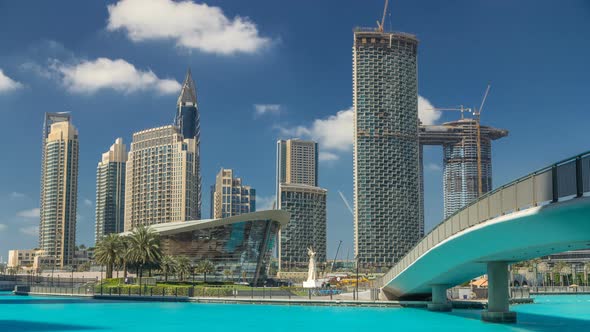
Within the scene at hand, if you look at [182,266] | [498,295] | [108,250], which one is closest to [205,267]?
[182,266]

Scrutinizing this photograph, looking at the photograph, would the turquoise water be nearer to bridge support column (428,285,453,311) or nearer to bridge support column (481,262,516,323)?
bridge support column (481,262,516,323)

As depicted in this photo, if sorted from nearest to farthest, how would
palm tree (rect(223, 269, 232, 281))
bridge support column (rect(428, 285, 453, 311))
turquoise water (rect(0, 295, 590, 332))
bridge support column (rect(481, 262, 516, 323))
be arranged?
turquoise water (rect(0, 295, 590, 332)), bridge support column (rect(481, 262, 516, 323)), bridge support column (rect(428, 285, 453, 311)), palm tree (rect(223, 269, 232, 281))

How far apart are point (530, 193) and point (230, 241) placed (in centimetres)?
9955

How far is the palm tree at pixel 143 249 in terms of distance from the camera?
92.6m

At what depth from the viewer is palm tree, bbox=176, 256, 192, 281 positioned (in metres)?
119

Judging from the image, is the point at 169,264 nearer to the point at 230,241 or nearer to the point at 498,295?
the point at 230,241

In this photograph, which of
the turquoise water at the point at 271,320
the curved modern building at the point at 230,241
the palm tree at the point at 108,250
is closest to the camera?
the turquoise water at the point at 271,320

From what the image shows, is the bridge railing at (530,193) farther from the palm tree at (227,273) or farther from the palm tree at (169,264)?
the palm tree at (227,273)

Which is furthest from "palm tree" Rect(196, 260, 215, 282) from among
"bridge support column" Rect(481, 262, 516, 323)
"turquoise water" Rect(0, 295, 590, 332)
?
"bridge support column" Rect(481, 262, 516, 323)

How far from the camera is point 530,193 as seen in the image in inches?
1103

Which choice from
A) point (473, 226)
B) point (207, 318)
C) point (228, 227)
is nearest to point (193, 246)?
point (228, 227)

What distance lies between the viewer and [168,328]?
43.2 meters

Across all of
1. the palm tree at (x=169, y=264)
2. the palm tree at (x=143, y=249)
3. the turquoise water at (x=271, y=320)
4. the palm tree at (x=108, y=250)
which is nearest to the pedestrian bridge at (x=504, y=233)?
the turquoise water at (x=271, y=320)

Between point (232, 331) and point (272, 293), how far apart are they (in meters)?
37.2
